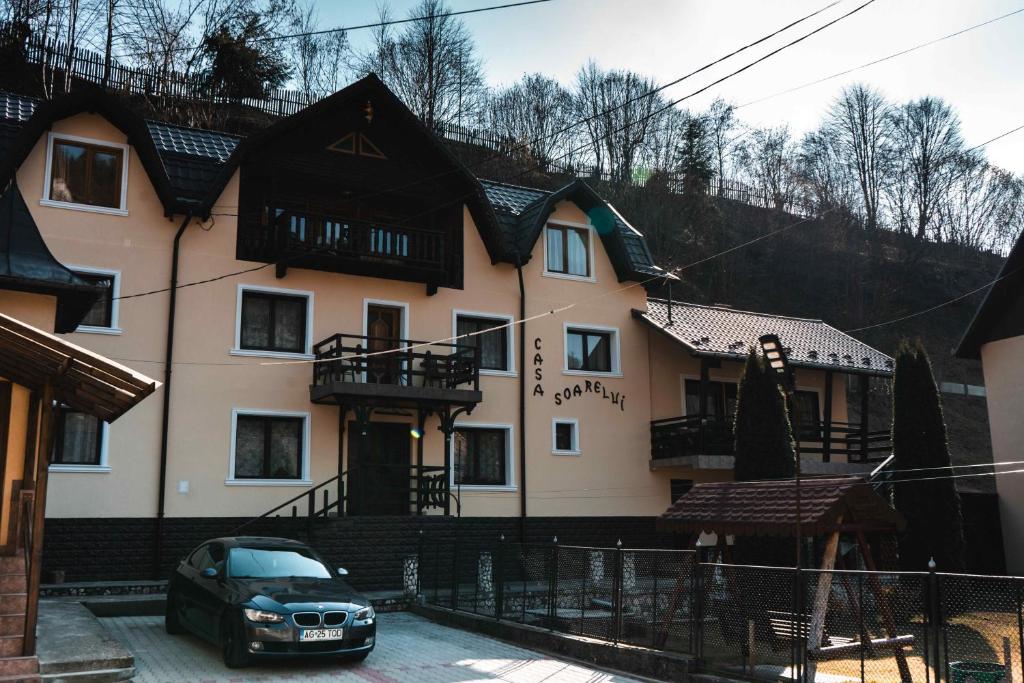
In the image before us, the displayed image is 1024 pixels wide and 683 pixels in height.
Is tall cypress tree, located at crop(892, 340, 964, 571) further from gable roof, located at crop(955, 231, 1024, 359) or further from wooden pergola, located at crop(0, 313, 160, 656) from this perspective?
wooden pergola, located at crop(0, 313, 160, 656)

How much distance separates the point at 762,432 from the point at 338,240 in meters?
10.1

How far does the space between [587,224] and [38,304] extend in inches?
593

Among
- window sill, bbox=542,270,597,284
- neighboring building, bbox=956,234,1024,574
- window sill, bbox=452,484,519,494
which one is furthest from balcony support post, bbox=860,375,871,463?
window sill, bbox=452,484,519,494

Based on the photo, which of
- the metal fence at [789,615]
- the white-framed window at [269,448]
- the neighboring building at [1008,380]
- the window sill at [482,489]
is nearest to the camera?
the metal fence at [789,615]

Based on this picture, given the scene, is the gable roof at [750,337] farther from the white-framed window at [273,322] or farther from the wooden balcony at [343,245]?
the white-framed window at [273,322]

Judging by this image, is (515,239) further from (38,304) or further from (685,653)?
(685,653)

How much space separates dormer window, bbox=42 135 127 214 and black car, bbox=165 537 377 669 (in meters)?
9.50

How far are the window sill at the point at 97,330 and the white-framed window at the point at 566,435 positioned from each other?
1040 cm

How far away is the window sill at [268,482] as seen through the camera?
64.5 feet

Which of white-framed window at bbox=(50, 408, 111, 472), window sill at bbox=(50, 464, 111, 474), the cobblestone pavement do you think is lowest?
the cobblestone pavement

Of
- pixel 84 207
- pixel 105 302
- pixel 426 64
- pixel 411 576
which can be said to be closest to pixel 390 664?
pixel 411 576

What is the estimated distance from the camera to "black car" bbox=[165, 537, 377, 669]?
35.8 feet

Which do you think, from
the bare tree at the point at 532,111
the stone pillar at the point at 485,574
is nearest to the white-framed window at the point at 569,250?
the stone pillar at the point at 485,574

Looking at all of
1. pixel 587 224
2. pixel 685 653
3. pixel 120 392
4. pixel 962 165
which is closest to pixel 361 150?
pixel 587 224
